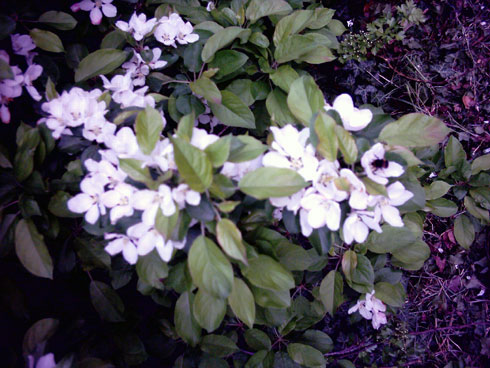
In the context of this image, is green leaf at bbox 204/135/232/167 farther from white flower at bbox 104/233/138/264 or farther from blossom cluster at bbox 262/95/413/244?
white flower at bbox 104/233/138/264

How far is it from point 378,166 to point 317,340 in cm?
97

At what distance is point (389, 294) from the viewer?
1.37 m

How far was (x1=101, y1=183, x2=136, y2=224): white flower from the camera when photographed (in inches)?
33.2

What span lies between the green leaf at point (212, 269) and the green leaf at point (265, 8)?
927 mm

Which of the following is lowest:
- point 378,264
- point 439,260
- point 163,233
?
point 439,260

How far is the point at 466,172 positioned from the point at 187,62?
1.26 m

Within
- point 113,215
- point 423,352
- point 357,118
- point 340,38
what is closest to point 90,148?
point 113,215

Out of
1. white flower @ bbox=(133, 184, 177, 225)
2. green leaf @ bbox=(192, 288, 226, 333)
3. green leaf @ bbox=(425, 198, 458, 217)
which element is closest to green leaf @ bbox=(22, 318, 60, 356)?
green leaf @ bbox=(192, 288, 226, 333)

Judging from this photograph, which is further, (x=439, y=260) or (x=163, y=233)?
(x=439, y=260)

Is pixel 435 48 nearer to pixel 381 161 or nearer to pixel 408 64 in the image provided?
pixel 408 64

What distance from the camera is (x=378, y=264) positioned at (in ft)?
4.62

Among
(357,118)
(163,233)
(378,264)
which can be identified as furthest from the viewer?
(378,264)

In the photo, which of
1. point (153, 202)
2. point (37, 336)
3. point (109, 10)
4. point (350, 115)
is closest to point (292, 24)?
point (350, 115)

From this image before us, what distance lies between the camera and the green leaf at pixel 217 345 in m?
1.30
